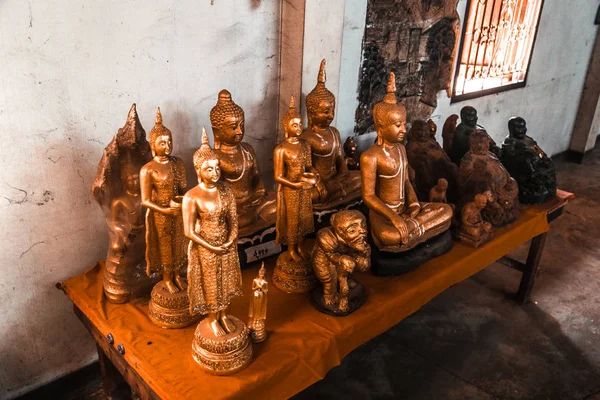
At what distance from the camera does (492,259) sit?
3127 millimetres

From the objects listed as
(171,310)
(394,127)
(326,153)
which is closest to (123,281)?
(171,310)

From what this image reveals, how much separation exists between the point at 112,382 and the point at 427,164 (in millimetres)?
2258

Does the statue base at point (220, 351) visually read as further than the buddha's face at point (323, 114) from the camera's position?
No

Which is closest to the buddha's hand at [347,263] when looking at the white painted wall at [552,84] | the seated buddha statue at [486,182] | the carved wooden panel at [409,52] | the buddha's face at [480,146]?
the seated buddha statue at [486,182]

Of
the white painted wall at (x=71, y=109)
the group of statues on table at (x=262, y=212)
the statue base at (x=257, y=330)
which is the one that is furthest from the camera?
the white painted wall at (x=71, y=109)

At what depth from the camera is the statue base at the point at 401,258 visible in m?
2.63

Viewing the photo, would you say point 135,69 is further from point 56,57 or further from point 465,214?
point 465,214

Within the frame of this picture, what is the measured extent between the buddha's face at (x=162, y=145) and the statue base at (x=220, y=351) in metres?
0.67

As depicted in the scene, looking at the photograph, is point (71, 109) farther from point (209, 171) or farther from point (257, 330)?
point (257, 330)

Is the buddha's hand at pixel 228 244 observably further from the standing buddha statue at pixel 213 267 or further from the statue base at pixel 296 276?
the statue base at pixel 296 276

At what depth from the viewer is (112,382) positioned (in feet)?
8.45

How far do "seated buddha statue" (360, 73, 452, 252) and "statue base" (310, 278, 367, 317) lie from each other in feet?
0.97

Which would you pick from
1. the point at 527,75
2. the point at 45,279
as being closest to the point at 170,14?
the point at 45,279

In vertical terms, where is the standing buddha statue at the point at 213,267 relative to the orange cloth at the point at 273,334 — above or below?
above
